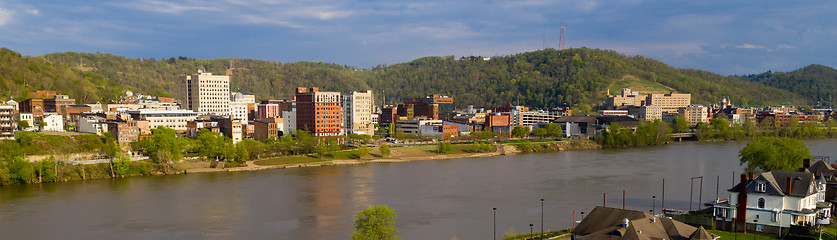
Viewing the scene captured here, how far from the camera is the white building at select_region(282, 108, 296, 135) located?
5000cm

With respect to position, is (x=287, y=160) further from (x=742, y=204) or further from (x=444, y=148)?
(x=742, y=204)

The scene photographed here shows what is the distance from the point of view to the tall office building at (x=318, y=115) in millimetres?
46875

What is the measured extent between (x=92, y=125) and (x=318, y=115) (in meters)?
15.7

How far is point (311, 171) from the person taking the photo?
108ft

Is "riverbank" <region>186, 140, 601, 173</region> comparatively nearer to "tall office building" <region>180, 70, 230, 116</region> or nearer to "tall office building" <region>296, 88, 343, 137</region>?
"tall office building" <region>296, 88, 343, 137</region>

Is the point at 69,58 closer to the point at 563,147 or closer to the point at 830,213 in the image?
the point at 563,147

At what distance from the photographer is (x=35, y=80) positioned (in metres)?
51.7

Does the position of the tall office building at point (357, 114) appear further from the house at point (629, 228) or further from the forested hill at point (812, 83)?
the forested hill at point (812, 83)

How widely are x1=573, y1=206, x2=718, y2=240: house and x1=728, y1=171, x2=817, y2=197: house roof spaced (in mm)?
3905

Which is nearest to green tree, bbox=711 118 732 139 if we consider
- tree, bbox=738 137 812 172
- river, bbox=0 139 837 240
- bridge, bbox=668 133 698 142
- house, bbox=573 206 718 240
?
bridge, bbox=668 133 698 142

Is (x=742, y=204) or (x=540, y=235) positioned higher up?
(x=742, y=204)

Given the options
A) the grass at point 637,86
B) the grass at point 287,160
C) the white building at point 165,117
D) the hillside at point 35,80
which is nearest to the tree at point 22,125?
the white building at point 165,117

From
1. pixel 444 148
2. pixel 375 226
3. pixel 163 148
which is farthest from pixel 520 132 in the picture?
pixel 375 226

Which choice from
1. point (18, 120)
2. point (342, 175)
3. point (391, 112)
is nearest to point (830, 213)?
point (342, 175)
